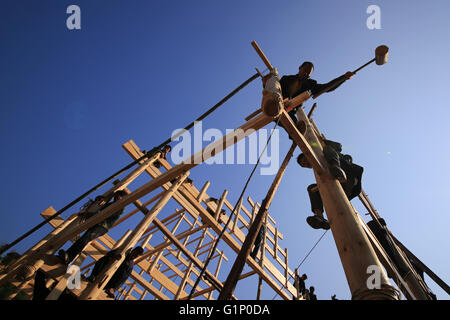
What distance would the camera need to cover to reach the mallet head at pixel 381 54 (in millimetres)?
2965

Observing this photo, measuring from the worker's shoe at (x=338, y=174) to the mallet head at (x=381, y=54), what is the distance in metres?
1.59

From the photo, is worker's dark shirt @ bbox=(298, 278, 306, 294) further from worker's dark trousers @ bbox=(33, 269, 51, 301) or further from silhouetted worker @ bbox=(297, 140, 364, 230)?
worker's dark trousers @ bbox=(33, 269, 51, 301)

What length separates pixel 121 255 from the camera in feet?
9.64

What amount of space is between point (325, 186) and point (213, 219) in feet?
11.3

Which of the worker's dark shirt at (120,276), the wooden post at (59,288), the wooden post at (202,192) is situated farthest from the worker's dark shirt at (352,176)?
the worker's dark shirt at (120,276)

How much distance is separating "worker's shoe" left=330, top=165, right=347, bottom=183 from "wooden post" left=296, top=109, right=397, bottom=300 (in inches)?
3.0

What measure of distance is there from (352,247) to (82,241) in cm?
436

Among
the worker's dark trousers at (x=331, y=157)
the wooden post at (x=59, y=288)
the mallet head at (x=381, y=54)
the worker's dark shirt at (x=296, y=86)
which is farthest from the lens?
the worker's dark shirt at (x=296, y=86)

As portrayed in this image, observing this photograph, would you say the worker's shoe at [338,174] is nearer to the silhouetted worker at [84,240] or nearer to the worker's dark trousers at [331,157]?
the worker's dark trousers at [331,157]

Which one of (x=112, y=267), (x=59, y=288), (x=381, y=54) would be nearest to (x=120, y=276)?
(x=112, y=267)

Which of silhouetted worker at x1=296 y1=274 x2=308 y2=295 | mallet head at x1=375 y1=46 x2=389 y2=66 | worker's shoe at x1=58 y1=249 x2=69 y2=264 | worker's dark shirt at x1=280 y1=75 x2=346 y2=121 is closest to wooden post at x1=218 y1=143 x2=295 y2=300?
mallet head at x1=375 y1=46 x2=389 y2=66
